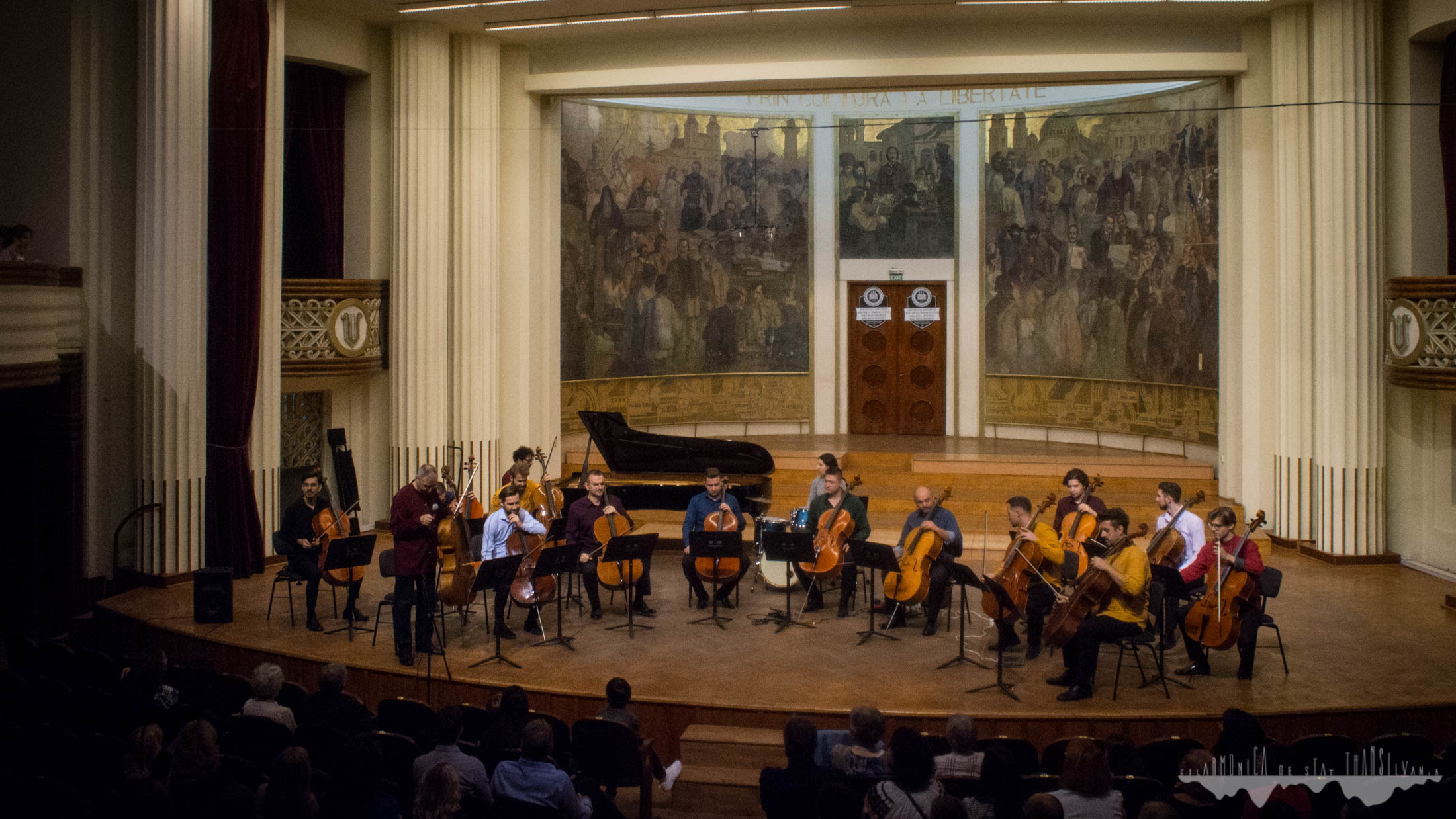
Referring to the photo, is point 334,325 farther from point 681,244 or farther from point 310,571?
point 681,244

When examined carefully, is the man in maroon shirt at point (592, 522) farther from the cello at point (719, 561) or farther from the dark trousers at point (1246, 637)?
the dark trousers at point (1246, 637)

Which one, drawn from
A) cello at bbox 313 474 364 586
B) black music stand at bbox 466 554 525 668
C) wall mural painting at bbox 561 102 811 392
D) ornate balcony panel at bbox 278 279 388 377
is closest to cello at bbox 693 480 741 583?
black music stand at bbox 466 554 525 668

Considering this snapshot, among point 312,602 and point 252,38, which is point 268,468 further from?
point 252,38

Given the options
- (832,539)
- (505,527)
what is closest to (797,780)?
(505,527)

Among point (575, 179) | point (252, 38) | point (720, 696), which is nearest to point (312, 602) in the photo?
point (720, 696)

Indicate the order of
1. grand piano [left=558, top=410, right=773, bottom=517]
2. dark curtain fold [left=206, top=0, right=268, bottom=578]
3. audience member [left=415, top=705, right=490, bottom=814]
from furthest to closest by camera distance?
grand piano [left=558, top=410, right=773, bottom=517], dark curtain fold [left=206, top=0, right=268, bottom=578], audience member [left=415, top=705, right=490, bottom=814]

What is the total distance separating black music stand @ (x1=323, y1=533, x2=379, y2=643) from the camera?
9.69m

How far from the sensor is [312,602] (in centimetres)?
1038

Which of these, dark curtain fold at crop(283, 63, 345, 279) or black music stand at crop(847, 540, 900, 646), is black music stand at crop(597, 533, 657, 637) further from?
dark curtain fold at crop(283, 63, 345, 279)

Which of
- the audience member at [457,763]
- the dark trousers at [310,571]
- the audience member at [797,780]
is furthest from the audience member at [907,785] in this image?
the dark trousers at [310,571]

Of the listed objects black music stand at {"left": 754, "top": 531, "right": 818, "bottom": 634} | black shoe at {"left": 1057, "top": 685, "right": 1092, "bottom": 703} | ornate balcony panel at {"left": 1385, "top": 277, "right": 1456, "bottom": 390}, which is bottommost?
black shoe at {"left": 1057, "top": 685, "right": 1092, "bottom": 703}

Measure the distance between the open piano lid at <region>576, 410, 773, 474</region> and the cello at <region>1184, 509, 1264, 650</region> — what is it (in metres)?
5.89

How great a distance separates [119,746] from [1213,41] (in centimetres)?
1333

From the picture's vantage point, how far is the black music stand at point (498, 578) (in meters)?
9.00
